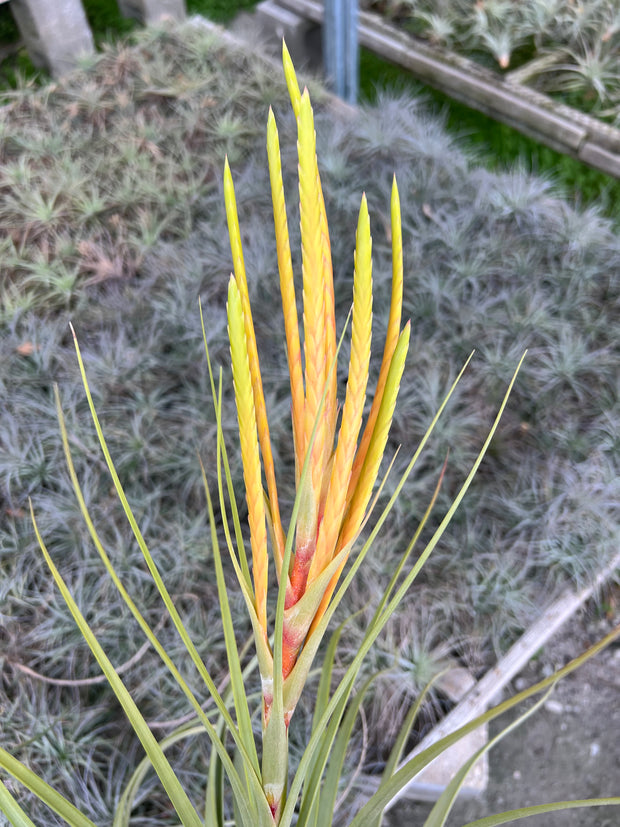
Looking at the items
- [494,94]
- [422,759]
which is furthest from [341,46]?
[422,759]

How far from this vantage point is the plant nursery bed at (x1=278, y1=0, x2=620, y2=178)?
9.57 feet

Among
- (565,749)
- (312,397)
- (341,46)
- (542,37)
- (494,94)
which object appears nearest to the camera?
(312,397)

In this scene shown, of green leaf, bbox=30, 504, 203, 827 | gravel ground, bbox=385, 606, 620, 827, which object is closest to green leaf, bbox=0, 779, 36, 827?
green leaf, bbox=30, 504, 203, 827

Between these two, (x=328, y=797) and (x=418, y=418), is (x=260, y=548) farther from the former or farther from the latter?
(x=418, y=418)

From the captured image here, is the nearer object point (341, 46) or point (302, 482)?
point (302, 482)

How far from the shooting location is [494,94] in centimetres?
314

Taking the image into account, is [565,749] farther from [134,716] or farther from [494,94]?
[494,94]

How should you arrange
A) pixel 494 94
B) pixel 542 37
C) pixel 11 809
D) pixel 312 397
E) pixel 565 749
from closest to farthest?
pixel 312 397 → pixel 11 809 → pixel 565 749 → pixel 494 94 → pixel 542 37

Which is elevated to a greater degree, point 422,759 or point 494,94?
point 422,759

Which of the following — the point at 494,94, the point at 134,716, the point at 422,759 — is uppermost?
the point at 134,716

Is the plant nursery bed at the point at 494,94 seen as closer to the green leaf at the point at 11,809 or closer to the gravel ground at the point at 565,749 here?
the gravel ground at the point at 565,749

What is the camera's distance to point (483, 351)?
1959mm

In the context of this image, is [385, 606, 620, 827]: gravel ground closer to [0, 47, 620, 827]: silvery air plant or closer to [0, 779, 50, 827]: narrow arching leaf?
[0, 47, 620, 827]: silvery air plant

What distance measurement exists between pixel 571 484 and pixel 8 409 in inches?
60.1
